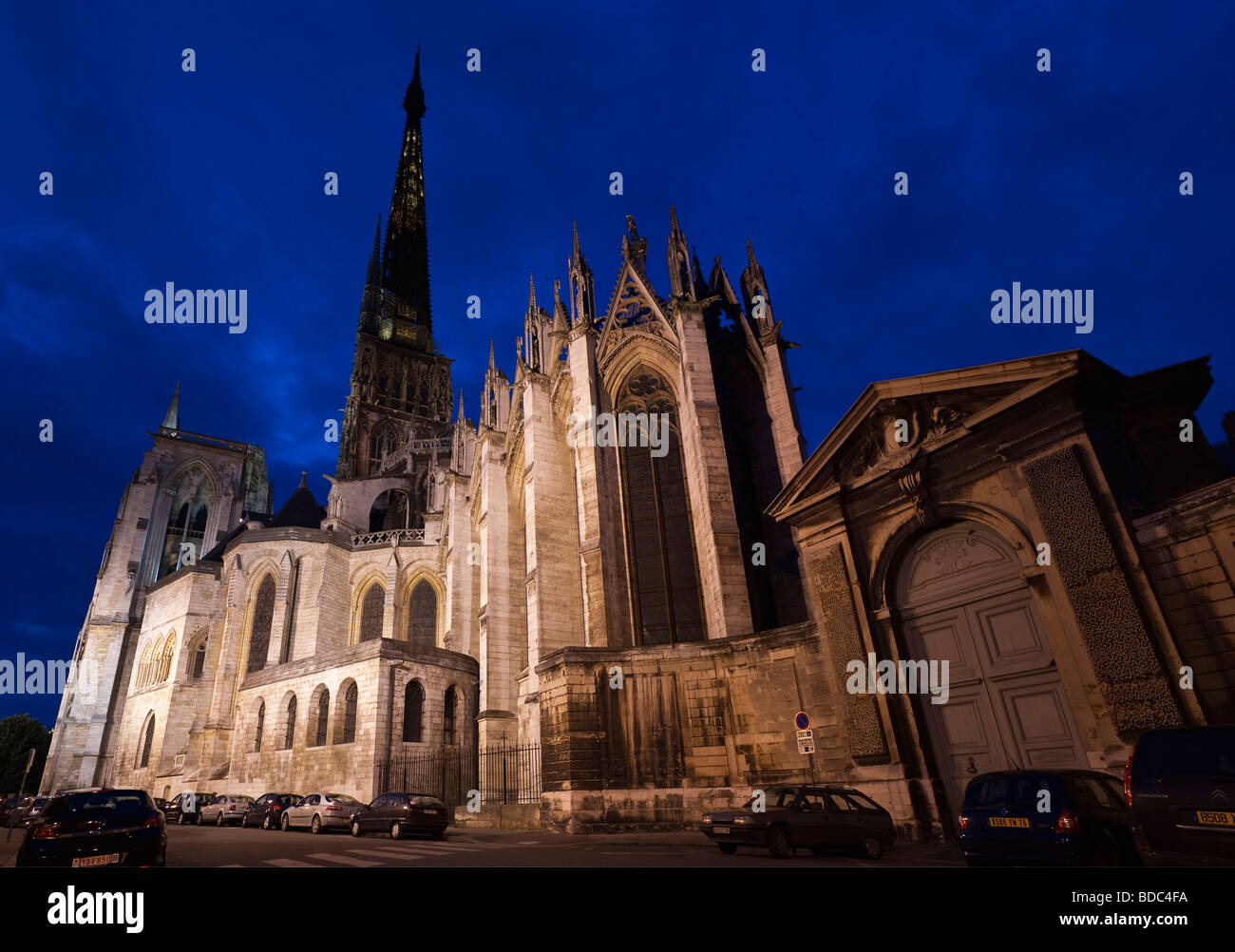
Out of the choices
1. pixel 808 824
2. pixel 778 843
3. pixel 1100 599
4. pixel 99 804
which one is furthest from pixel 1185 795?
pixel 99 804

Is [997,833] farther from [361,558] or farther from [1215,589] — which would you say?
[361,558]

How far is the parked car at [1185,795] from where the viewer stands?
494 centimetres

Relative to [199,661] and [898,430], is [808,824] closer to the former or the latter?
[898,430]

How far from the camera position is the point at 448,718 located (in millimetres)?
24703

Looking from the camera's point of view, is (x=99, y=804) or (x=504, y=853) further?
(x=504, y=853)

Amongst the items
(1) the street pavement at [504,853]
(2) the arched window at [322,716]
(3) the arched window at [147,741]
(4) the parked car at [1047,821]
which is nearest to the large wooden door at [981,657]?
(1) the street pavement at [504,853]

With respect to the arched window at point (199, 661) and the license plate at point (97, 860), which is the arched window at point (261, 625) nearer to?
the arched window at point (199, 661)

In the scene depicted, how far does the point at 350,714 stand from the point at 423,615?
1152 cm

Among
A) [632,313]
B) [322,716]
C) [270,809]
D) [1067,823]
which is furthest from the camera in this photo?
[322,716]

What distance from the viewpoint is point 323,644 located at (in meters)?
32.5

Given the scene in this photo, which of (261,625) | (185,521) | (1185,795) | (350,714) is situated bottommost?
(1185,795)

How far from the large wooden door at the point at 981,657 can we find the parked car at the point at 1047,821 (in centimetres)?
313
